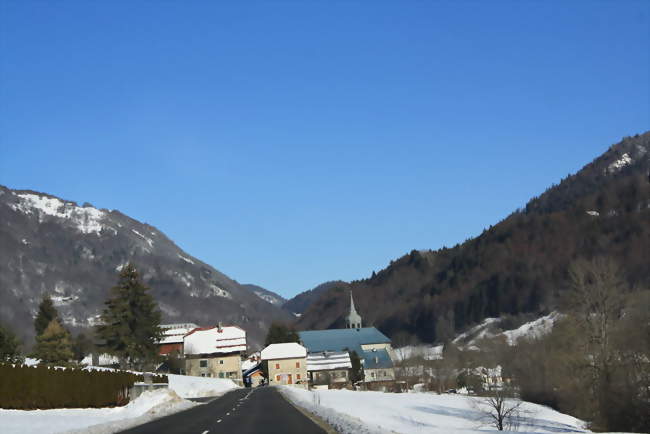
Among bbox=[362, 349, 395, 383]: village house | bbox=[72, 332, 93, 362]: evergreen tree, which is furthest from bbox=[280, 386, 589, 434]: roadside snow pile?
bbox=[362, 349, 395, 383]: village house

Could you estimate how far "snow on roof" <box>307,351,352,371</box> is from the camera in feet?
542

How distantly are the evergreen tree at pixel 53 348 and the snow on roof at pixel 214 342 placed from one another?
63729 mm

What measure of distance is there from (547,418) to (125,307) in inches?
2099

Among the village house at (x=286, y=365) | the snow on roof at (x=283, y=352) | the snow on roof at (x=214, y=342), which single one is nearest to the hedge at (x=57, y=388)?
the snow on roof at (x=214, y=342)

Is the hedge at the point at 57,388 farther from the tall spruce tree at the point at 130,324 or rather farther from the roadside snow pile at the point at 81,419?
the tall spruce tree at the point at 130,324

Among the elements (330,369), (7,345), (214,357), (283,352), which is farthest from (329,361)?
(7,345)

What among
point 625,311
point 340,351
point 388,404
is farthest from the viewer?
point 340,351

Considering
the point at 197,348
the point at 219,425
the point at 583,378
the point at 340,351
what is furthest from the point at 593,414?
the point at 340,351

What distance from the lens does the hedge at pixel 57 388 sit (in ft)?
112

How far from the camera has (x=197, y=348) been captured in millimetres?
156875

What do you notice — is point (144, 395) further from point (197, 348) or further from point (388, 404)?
point (197, 348)

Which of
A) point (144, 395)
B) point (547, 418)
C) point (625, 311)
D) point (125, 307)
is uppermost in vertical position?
point (125, 307)

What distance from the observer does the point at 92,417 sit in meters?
38.6

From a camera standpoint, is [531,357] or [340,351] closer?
[531,357]
